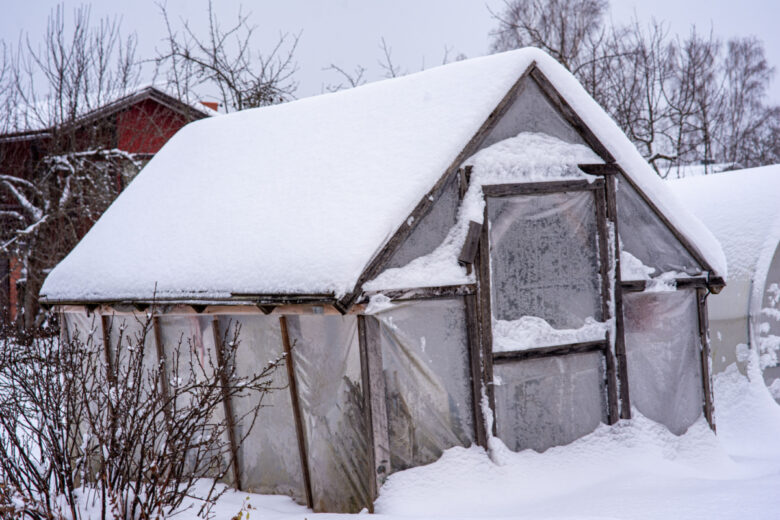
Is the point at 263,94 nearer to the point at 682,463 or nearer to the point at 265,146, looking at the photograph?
the point at 265,146

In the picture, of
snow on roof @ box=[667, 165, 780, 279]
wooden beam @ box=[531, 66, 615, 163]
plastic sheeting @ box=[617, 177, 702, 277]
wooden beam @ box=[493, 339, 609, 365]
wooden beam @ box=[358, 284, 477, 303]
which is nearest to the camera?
wooden beam @ box=[358, 284, 477, 303]

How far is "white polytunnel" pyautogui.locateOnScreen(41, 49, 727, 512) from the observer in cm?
648

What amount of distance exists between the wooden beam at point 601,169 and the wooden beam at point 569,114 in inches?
2.5

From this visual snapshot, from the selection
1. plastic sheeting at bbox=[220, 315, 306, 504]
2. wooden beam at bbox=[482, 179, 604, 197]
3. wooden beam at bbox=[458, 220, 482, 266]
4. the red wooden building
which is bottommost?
plastic sheeting at bbox=[220, 315, 306, 504]

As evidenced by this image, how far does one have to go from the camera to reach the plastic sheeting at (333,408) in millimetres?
6422

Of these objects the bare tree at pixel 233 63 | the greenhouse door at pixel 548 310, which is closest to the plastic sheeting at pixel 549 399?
the greenhouse door at pixel 548 310

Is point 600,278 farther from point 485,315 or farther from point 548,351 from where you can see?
point 485,315

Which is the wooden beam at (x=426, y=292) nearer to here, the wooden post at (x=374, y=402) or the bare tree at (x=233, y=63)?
the wooden post at (x=374, y=402)

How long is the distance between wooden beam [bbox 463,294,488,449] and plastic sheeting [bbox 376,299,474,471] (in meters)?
0.04

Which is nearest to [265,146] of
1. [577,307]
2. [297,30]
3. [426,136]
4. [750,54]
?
[426,136]

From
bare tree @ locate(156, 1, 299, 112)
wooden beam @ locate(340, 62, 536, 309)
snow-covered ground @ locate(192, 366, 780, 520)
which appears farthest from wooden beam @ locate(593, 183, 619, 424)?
bare tree @ locate(156, 1, 299, 112)

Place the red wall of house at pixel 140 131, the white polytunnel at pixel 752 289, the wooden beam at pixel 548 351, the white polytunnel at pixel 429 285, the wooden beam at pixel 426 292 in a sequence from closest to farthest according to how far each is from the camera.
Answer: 1. the wooden beam at pixel 426 292
2. the white polytunnel at pixel 429 285
3. the wooden beam at pixel 548 351
4. the white polytunnel at pixel 752 289
5. the red wall of house at pixel 140 131

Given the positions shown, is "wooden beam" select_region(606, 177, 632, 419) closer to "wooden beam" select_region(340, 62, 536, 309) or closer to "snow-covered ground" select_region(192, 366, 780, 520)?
"snow-covered ground" select_region(192, 366, 780, 520)

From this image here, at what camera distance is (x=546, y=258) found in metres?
7.26
